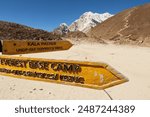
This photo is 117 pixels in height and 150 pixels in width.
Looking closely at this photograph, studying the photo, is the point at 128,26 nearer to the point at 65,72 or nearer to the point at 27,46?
the point at 27,46

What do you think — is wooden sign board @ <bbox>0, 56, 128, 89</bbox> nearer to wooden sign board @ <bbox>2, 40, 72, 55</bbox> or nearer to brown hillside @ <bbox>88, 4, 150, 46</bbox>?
wooden sign board @ <bbox>2, 40, 72, 55</bbox>

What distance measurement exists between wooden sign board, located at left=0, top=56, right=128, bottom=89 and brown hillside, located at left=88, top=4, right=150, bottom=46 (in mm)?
55989

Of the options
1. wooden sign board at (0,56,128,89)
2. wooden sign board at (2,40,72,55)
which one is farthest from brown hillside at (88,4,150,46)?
wooden sign board at (0,56,128,89)

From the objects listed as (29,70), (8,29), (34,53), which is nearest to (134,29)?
(8,29)

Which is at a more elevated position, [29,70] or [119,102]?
[29,70]

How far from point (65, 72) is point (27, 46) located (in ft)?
27.1

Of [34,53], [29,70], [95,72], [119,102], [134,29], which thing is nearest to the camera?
[119,102]

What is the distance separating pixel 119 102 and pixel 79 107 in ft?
3.34

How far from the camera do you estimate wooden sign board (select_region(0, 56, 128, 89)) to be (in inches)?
269

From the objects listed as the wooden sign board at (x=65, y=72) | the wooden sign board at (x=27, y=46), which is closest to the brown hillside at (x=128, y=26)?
the wooden sign board at (x=27, y=46)

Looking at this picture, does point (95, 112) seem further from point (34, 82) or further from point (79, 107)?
point (34, 82)

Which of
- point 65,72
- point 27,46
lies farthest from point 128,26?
point 65,72

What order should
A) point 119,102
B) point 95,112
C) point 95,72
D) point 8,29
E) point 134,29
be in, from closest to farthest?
point 95,112
point 119,102
point 95,72
point 8,29
point 134,29

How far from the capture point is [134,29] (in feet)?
232
